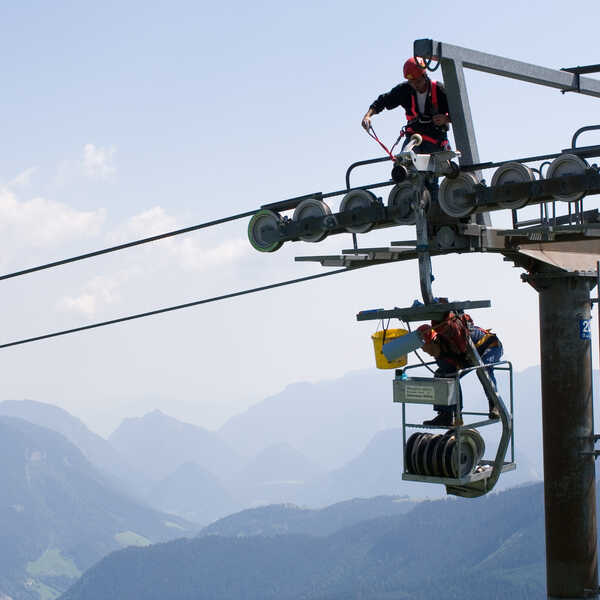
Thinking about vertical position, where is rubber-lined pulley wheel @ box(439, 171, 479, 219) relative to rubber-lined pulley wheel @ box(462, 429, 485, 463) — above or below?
above

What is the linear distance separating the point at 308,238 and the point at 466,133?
2478 mm

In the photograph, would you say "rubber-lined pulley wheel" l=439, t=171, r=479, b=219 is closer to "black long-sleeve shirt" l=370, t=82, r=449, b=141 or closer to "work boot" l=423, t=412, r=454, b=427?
"black long-sleeve shirt" l=370, t=82, r=449, b=141

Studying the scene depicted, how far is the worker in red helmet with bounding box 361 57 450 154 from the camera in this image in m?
13.9

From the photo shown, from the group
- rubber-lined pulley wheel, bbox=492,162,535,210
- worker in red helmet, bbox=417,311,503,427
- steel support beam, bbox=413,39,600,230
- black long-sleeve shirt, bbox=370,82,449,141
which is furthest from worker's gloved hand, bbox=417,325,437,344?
black long-sleeve shirt, bbox=370,82,449,141

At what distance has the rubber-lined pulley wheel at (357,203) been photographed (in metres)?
13.6

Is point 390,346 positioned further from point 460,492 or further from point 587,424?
point 587,424

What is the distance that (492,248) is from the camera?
14.2m

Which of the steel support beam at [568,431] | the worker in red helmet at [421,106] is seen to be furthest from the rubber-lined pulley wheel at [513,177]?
the steel support beam at [568,431]

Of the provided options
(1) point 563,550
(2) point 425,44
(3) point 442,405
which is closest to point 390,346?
(3) point 442,405

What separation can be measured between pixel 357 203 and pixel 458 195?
1393 mm

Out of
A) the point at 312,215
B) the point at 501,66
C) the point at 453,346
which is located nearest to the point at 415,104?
Result: the point at 501,66

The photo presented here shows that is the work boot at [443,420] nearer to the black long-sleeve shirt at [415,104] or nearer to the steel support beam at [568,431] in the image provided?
the steel support beam at [568,431]

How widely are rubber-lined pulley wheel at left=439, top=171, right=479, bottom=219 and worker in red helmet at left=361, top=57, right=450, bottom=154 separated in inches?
39.5

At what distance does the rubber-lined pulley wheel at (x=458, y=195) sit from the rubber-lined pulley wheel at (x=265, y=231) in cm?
251
